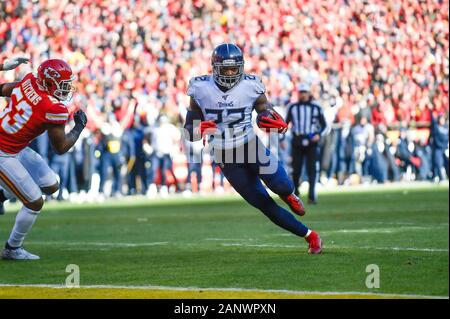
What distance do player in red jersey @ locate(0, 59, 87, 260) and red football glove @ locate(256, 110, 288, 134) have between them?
1.48 metres

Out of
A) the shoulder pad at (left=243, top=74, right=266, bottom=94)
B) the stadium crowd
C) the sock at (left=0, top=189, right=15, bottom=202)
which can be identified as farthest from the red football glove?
the stadium crowd

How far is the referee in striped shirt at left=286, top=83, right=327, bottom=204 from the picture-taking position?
15.9 metres

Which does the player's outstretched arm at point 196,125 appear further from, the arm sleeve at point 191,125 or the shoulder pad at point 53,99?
the shoulder pad at point 53,99

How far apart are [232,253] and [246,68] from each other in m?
18.7

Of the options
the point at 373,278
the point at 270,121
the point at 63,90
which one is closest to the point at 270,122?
the point at 270,121

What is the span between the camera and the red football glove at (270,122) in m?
8.50

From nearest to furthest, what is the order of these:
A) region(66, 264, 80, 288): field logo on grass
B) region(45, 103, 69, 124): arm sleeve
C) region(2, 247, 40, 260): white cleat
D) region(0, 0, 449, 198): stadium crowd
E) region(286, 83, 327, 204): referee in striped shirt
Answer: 1. region(66, 264, 80, 288): field logo on grass
2. region(45, 103, 69, 124): arm sleeve
3. region(2, 247, 40, 260): white cleat
4. region(286, 83, 327, 204): referee in striped shirt
5. region(0, 0, 449, 198): stadium crowd

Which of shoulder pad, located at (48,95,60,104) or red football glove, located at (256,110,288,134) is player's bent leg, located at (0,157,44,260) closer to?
shoulder pad, located at (48,95,60,104)

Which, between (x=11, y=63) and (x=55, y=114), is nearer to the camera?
(x=55, y=114)

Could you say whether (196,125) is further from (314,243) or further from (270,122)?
(314,243)

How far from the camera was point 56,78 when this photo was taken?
851 centimetres

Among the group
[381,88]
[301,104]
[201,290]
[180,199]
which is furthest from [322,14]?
[201,290]
